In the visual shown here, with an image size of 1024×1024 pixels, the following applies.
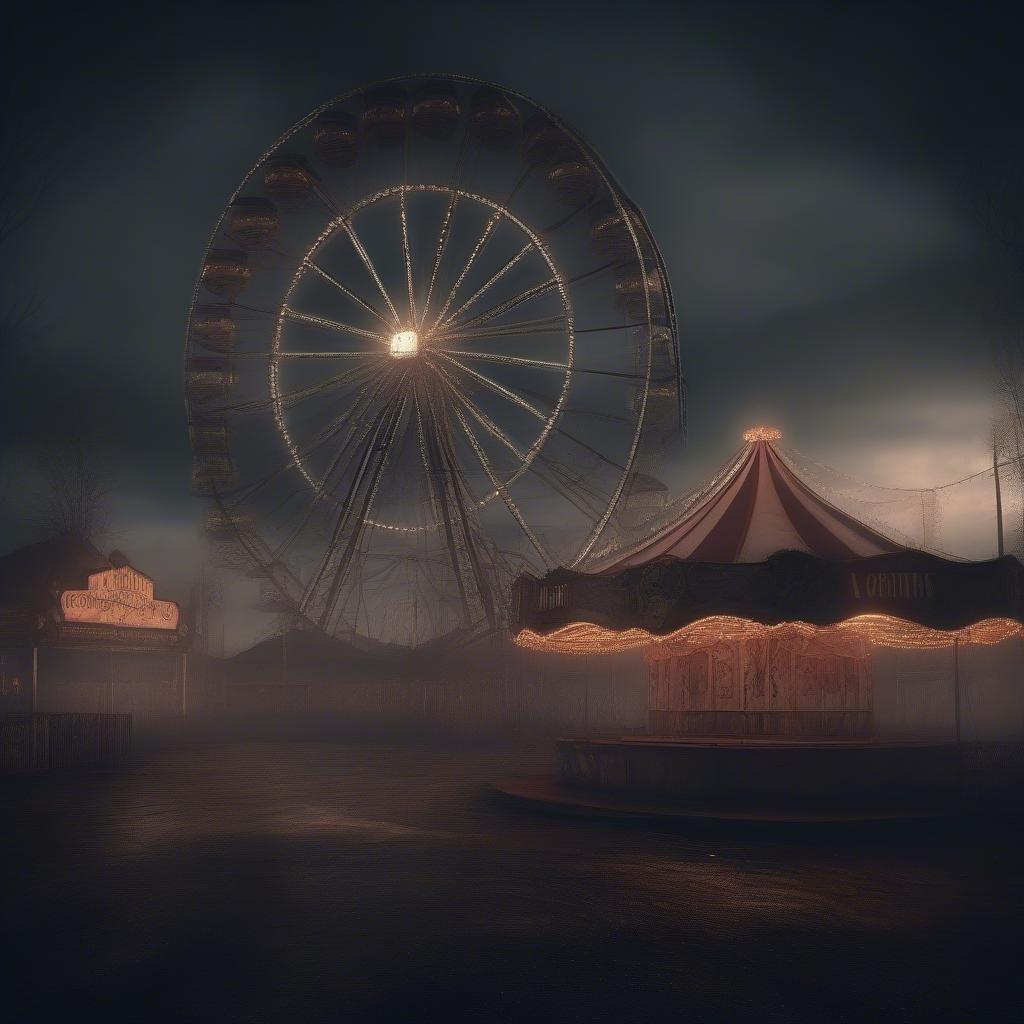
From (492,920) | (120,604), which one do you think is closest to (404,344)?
(120,604)

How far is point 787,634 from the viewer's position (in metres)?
14.4

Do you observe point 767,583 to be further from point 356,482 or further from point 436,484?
point 356,482

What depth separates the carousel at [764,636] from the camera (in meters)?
12.0

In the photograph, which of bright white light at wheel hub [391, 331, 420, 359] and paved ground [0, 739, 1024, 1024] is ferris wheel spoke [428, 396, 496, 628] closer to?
bright white light at wheel hub [391, 331, 420, 359]

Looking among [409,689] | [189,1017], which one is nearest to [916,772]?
[189,1017]

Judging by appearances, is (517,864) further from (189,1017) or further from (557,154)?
(557,154)

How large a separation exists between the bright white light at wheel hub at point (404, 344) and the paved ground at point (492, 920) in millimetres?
10949

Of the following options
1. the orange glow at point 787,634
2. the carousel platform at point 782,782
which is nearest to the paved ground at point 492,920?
the carousel platform at point 782,782

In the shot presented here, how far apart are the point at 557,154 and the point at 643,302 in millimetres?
3440

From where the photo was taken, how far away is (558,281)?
20.5 m

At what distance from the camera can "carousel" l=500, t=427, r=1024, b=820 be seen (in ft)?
39.4

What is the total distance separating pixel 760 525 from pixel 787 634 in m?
1.60

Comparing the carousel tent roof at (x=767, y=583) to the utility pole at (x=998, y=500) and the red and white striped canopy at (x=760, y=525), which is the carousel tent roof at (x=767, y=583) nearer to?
the red and white striped canopy at (x=760, y=525)

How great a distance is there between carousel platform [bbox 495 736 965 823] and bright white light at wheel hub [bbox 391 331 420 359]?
1067 centimetres
